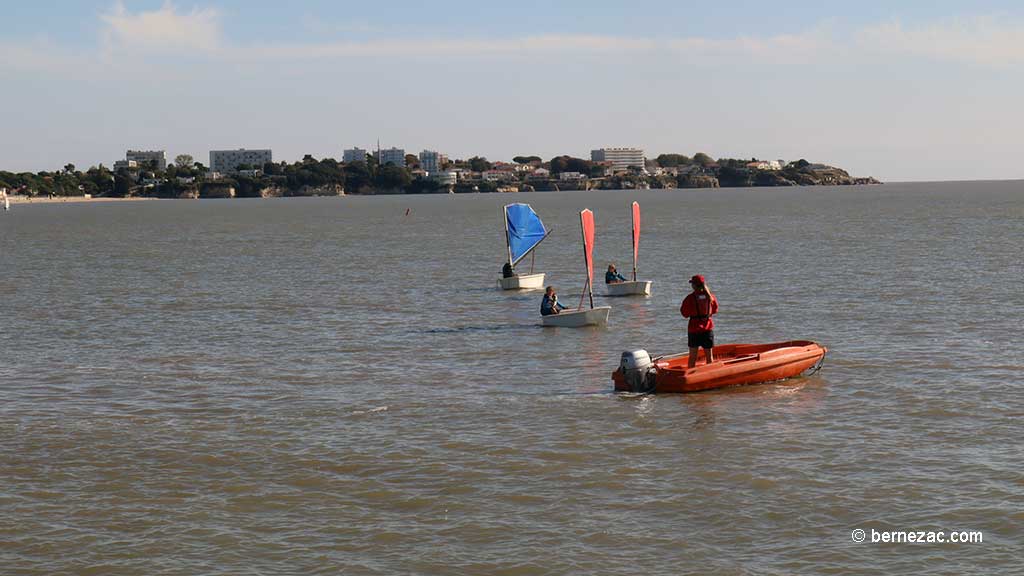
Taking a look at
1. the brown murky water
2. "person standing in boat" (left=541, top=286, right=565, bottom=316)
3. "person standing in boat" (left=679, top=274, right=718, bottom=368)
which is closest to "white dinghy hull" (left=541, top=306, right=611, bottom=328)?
"person standing in boat" (left=541, top=286, right=565, bottom=316)

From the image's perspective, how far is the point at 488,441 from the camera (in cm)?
2234

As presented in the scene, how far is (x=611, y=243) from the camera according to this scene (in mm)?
96625

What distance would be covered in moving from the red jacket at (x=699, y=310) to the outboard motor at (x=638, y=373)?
1.36 metres

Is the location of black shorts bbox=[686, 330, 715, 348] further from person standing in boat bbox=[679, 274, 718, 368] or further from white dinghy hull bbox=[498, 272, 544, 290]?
white dinghy hull bbox=[498, 272, 544, 290]

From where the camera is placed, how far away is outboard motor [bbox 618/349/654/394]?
26.2 m

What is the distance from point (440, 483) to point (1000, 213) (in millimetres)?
131708

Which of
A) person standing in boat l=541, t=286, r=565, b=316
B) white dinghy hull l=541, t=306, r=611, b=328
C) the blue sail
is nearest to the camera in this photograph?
white dinghy hull l=541, t=306, r=611, b=328

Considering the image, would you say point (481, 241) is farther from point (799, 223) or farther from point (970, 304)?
point (970, 304)

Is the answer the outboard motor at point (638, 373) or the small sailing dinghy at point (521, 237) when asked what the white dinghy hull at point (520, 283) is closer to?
the small sailing dinghy at point (521, 237)

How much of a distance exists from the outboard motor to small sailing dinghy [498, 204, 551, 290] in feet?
78.3

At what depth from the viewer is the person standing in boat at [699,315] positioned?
85.7 feet

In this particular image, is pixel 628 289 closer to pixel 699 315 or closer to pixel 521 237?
pixel 521 237

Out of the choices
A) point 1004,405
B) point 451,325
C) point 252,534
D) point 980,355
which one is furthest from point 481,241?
Answer: point 252,534

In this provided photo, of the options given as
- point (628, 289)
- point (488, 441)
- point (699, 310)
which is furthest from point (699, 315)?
point (628, 289)
